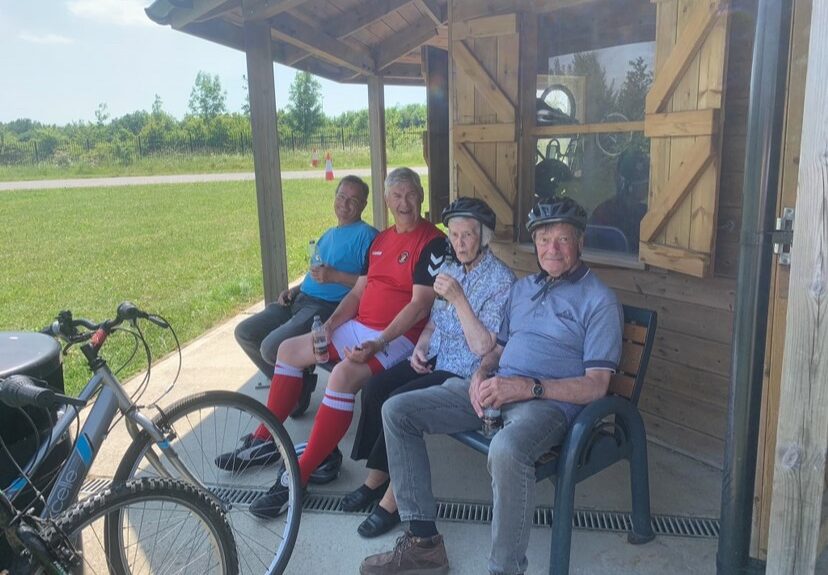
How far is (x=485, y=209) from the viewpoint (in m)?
2.71

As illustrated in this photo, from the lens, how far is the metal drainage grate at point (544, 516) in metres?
2.55

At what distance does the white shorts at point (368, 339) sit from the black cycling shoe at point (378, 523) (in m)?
0.60

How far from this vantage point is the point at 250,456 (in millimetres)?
2957

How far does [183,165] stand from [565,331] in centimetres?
2885

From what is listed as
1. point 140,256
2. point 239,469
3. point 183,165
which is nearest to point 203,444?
point 239,469

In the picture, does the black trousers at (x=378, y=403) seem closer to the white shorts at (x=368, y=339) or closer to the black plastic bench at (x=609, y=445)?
the white shorts at (x=368, y=339)

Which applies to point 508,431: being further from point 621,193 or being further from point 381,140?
point 381,140

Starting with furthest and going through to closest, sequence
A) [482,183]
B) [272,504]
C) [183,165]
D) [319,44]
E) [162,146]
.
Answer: [162,146] < [183,165] < [319,44] < [482,183] < [272,504]

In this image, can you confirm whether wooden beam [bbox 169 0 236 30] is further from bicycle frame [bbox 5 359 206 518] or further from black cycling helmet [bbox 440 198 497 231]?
bicycle frame [bbox 5 359 206 518]

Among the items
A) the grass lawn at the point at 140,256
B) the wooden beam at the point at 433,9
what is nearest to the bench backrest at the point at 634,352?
the wooden beam at the point at 433,9

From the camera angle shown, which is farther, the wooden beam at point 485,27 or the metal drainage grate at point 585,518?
the wooden beam at point 485,27

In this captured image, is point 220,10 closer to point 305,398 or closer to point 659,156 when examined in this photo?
point 305,398

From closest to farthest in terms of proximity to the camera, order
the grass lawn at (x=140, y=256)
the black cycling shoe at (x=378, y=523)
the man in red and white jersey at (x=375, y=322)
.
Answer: the black cycling shoe at (x=378, y=523) → the man in red and white jersey at (x=375, y=322) → the grass lawn at (x=140, y=256)

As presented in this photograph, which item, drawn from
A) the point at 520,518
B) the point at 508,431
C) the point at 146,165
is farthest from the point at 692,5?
the point at 146,165
